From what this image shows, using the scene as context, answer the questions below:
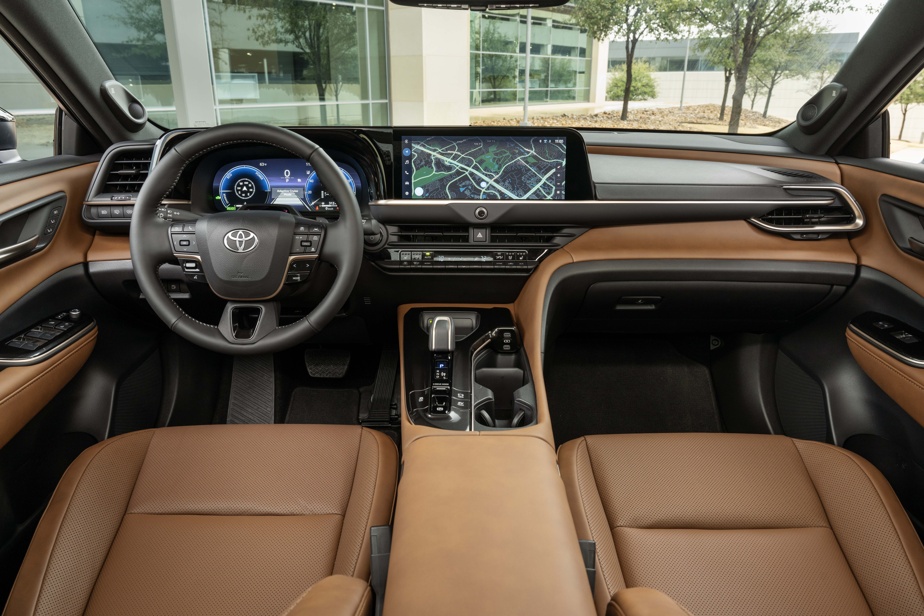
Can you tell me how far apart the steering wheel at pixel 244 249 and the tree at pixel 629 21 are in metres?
1.49

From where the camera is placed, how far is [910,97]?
1.96 m

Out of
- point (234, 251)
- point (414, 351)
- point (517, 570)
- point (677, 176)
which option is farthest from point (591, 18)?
point (517, 570)

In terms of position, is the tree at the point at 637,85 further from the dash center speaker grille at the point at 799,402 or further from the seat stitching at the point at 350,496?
the seat stitching at the point at 350,496

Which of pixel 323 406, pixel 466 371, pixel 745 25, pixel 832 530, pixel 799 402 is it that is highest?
pixel 745 25

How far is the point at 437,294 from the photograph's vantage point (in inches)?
81.7

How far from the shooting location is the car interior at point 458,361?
122 centimetres

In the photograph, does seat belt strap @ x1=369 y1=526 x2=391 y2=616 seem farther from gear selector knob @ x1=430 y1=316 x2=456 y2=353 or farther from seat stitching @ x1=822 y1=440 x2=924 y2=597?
seat stitching @ x1=822 y1=440 x2=924 y2=597

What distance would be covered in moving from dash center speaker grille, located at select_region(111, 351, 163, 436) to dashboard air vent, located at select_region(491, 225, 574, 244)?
1.34 metres

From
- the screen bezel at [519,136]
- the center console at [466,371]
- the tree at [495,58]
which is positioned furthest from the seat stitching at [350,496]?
the tree at [495,58]

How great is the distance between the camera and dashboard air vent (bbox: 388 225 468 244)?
1927 mm

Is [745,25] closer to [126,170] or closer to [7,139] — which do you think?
[126,170]

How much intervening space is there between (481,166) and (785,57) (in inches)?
52.6

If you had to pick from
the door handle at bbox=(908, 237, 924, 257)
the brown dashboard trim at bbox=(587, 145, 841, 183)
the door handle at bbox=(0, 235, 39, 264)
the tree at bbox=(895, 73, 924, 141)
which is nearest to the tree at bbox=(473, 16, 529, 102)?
the brown dashboard trim at bbox=(587, 145, 841, 183)

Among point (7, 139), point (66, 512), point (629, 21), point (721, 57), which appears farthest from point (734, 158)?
point (7, 139)
